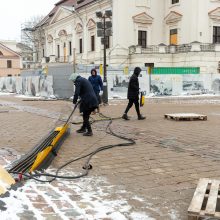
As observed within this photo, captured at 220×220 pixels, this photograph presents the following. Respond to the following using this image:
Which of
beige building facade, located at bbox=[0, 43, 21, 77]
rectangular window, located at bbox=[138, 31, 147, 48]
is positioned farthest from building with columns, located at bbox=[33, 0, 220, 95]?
→ beige building facade, located at bbox=[0, 43, 21, 77]

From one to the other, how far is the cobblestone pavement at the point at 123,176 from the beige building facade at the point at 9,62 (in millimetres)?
68645

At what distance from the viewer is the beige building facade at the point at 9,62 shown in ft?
249

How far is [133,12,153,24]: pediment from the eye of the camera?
3981 cm

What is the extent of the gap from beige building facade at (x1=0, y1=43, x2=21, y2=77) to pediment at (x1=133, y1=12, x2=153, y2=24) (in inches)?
1652

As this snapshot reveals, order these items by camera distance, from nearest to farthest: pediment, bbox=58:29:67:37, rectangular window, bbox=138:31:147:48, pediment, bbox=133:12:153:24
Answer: pediment, bbox=133:12:153:24, rectangular window, bbox=138:31:147:48, pediment, bbox=58:29:67:37

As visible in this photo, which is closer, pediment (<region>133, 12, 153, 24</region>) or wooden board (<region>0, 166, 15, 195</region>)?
wooden board (<region>0, 166, 15, 195</region>)

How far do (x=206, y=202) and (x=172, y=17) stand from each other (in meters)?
37.5

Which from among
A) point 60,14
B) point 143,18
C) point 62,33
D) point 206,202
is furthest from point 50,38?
point 206,202

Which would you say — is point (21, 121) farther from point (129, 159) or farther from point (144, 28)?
point (144, 28)

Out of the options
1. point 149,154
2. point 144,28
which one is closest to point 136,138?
point 149,154

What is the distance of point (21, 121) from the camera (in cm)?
1264

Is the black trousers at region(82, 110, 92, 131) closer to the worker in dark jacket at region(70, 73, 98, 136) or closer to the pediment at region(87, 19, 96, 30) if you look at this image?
the worker in dark jacket at region(70, 73, 98, 136)

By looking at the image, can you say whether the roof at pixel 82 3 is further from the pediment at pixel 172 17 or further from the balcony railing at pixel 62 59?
the pediment at pixel 172 17

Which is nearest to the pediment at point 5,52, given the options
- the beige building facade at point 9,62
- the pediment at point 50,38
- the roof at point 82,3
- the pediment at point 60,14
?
the beige building facade at point 9,62
